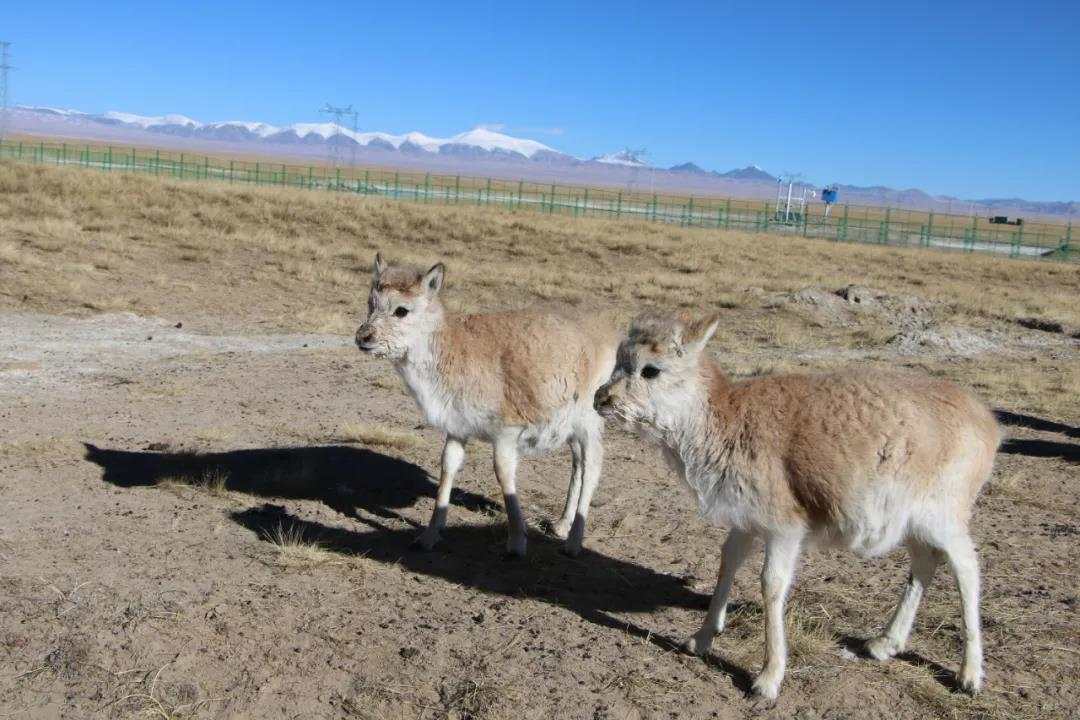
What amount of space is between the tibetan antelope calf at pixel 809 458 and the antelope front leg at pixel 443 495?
2488mm

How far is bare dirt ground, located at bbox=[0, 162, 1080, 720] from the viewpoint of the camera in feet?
18.6

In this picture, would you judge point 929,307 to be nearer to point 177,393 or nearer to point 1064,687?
point 177,393

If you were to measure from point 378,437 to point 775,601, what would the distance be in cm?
607

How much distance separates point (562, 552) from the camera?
26.6 feet

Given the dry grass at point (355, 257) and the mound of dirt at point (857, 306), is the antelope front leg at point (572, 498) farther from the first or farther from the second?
the mound of dirt at point (857, 306)

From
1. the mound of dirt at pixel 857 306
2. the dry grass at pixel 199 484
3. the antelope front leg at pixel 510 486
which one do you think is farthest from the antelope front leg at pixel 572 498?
the mound of dirt at pixel 857 306

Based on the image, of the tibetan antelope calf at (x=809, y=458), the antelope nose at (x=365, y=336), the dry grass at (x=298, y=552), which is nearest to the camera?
the tibetan antelope calf at (x=809, y=458)

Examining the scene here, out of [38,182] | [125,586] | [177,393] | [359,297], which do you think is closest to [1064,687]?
[125,586]

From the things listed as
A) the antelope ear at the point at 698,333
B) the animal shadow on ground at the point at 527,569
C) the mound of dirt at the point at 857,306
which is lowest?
the animal shadow on ground at the point at 527,569

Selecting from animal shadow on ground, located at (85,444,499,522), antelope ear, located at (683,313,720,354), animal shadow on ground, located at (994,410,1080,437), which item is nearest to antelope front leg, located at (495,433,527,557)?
animal shadow on ground, located at (85,444,499,522)

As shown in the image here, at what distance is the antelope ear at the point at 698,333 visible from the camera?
5.77m

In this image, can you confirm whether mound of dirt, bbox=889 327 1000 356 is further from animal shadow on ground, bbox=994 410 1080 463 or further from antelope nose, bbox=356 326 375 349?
antelope nose, bbox=356 326 375 349

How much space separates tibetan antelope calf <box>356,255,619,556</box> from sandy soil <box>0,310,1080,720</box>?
2.08 feet

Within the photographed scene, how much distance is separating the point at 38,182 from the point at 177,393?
102 ft
